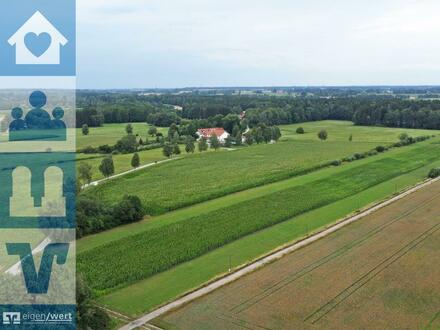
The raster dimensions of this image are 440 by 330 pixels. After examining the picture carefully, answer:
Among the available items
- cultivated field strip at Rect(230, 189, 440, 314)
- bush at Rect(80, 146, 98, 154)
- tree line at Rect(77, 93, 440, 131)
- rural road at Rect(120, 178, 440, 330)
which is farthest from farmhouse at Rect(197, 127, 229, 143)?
cultivated field strip at Rect(230, 189, 440, 314)

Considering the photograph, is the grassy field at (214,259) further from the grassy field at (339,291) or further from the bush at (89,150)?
the bush at (89,150)

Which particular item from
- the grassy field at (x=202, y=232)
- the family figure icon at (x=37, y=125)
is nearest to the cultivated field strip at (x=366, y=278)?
the grassy field at (x=202, y=232)

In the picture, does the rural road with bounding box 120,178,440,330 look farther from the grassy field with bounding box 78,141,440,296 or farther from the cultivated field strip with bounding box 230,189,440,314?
the grassy field with bounding box 78,141,440,296

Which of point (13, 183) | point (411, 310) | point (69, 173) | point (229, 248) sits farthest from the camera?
point (69, 173)

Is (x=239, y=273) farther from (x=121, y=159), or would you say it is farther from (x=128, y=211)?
(x=121, y=159)

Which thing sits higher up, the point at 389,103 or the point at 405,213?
the point at 389,103

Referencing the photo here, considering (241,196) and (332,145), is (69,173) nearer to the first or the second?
(241,196)

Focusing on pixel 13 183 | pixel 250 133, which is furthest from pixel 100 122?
pixel 13 183
